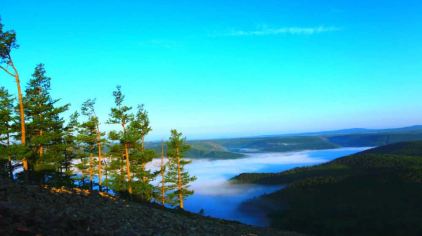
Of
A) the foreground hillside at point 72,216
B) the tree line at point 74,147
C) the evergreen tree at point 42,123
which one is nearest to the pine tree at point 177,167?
the tree line at point 74,147

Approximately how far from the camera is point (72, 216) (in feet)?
49.0

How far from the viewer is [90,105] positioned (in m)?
46.7

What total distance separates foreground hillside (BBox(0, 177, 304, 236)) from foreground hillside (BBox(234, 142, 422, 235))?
10883 cm

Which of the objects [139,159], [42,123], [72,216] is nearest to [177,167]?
[139,159]

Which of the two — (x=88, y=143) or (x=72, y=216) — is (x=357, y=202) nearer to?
(x=88, y=143)

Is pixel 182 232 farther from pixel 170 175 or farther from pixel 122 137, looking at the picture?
pixel 170 175

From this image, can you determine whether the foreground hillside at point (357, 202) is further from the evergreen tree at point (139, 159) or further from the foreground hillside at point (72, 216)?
the foreground hillside at point (72, 216)

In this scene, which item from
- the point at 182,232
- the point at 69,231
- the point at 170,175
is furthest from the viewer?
the point at 170,175

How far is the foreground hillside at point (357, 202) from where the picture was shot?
11581 centimetres

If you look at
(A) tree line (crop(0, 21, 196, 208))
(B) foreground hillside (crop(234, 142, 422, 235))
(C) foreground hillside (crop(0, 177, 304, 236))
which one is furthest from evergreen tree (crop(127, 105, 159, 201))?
(B) foreground hillside (crop(234, 142, 422, 235))

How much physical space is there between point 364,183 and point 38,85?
562ft

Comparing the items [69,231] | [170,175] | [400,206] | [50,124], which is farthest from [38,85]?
[400,206]

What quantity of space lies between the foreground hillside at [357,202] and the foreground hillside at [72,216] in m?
109

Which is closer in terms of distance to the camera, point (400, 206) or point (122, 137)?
point (122, 137)
